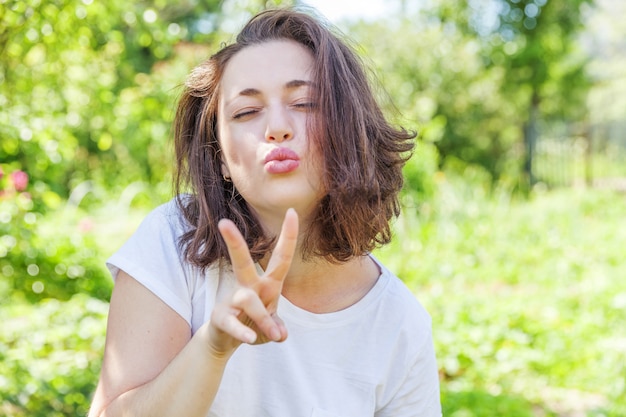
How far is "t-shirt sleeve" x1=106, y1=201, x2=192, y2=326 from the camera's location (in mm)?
1352

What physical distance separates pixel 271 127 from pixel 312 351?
49 cm

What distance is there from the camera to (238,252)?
1.03 m

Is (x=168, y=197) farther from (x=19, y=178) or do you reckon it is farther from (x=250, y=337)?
(x=19, y=178)

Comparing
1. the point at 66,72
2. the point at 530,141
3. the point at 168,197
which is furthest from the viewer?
the point at 530,141

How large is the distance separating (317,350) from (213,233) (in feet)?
1.10

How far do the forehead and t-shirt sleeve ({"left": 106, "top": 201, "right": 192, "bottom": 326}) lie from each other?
0.32m

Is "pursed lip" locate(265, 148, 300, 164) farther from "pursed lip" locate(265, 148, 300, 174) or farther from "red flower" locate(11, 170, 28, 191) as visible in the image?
"red flower" locate(11, 170, 28, 191)

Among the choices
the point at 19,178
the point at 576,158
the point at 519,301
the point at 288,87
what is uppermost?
the point at 288,87

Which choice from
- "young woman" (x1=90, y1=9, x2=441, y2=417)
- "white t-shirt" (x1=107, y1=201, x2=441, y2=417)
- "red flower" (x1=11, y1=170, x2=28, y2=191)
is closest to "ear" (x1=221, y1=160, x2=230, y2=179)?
"young woman" (x1=90, y1=9, x2=441, y2=417)

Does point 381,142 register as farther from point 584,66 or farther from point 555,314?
point 584,66

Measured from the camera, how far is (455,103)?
13164 millimetres

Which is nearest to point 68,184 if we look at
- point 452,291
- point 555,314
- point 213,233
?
point 452,291

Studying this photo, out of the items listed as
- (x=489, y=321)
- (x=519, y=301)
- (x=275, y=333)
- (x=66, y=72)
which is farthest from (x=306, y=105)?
(x=519, y=301)

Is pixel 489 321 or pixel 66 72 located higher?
pixel 66 72
